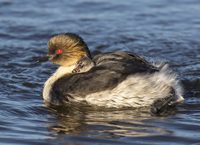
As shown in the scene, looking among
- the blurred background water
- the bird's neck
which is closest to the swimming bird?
the bird's neck

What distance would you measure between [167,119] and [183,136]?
664mm

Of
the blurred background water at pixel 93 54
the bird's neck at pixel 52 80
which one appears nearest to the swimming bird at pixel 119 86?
the bird's neck at pixel 52 80

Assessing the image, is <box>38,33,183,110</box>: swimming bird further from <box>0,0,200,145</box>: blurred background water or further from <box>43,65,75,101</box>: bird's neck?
<box>0,0,200,145</box>: blurred background water

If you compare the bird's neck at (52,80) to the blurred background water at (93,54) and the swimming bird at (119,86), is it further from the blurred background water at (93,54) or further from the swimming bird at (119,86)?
the blurred background water at (93,54)

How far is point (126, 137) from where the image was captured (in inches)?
192

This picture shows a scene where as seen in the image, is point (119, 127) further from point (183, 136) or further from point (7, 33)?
point (7, 33)

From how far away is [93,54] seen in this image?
9.13 m

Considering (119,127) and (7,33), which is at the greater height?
(7,33)

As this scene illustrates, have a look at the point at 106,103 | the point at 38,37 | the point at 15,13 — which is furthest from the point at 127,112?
the point at 15,13

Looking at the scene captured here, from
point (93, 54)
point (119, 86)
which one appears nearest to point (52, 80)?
point (119, 86)

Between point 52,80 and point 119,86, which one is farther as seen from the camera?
point 52,80

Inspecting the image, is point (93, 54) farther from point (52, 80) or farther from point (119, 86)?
point (119, 86)

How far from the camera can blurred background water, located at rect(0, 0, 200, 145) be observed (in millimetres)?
5008

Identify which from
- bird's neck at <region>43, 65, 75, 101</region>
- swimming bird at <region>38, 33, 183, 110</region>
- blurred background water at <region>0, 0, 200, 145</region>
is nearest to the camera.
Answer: blurred background water at <region>0, 0, 200, 145</region>
